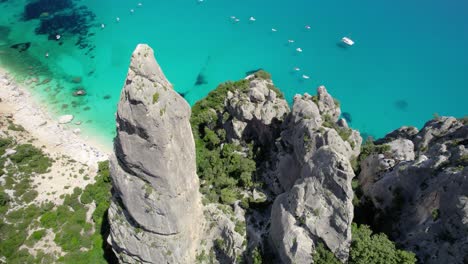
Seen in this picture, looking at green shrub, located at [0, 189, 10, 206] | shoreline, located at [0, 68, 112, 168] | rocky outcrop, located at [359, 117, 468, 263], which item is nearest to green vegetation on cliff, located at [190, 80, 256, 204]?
rocky outcrop, located at [359, 117, 468, 263]

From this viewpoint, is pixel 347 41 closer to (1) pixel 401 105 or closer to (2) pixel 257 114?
(1) pixel 401 105

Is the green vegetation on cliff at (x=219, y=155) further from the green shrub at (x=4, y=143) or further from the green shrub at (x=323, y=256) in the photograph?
the green shrub at (x=4, y=143)

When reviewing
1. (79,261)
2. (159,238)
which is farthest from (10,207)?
(159,238)

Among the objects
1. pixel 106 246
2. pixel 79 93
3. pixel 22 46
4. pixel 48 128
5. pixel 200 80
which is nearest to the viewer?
pixel 106 246

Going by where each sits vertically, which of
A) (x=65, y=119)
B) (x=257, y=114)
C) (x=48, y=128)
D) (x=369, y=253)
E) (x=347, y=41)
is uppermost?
(x=347, y=41)

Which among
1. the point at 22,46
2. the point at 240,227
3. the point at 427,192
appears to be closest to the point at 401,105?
the point at 427,192

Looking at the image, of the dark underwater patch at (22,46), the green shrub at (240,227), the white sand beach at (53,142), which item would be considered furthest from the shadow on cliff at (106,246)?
the dark underwater patch at (22,46)

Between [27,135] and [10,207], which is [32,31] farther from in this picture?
[10,207]
